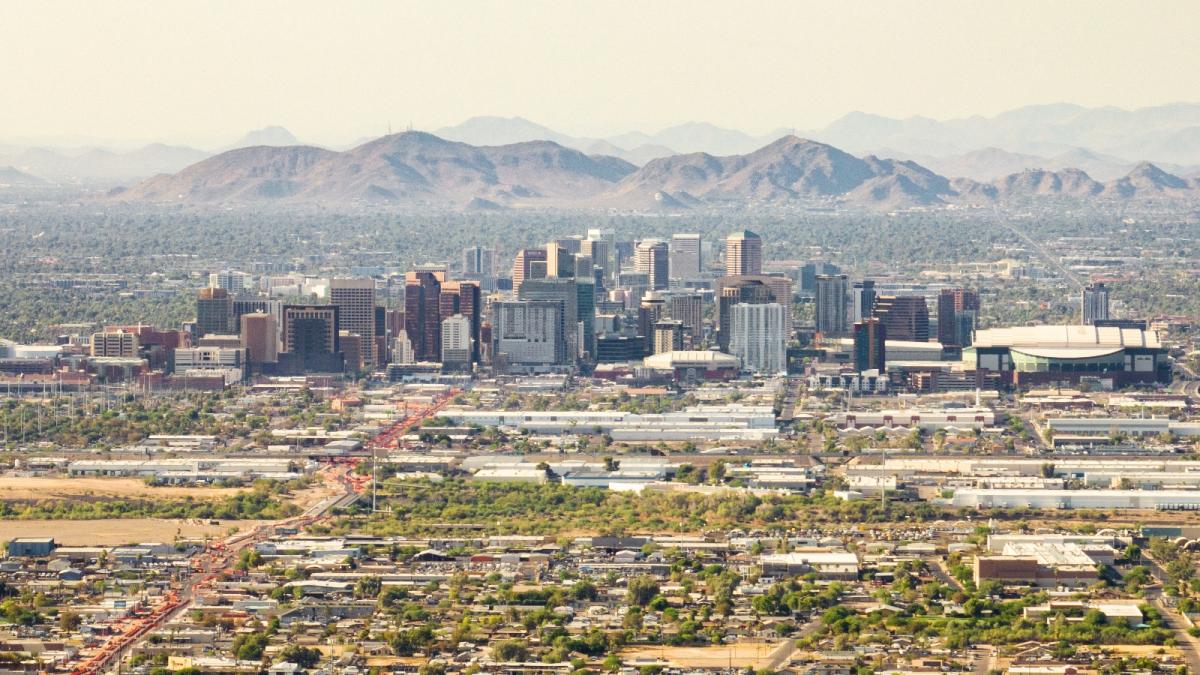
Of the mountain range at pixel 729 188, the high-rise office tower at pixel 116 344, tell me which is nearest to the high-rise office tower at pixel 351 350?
the high-rise office tower at pixel 116 344

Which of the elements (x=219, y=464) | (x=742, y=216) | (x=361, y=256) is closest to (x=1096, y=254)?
(x=361, y=256)

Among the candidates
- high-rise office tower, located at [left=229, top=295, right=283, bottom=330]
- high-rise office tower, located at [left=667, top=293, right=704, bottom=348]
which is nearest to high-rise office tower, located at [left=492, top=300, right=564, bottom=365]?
high-rise office tower, located at [left=229, top=295, right=283, bottom=330]

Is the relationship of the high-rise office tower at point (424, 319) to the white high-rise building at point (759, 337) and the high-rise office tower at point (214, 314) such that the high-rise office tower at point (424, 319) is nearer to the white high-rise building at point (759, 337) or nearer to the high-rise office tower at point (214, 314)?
the high-rise office tower at point (214, 314)

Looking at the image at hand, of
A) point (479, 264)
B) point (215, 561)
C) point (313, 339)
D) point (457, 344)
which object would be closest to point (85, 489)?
point (215, 561)

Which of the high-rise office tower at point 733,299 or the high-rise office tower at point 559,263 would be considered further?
the high-rise office tower at point 559,263

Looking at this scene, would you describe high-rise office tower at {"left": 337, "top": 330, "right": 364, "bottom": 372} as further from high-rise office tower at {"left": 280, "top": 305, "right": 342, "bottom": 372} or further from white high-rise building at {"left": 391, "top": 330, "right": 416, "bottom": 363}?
white high-rise building at {"left": 391, "top": 330, "right": 416, "bottom": 363}

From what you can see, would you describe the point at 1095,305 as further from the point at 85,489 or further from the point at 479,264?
the point at 85,489

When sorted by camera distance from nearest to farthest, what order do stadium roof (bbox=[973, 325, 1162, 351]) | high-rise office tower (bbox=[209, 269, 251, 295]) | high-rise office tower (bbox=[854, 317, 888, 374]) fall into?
stadium roof (bbox=[973, 325, 1162, 351]) → high-rise office tower (bbox=[854, 317, 888, 374]) → high-rise office tower (bbox=[209, 269, 251, 295])
